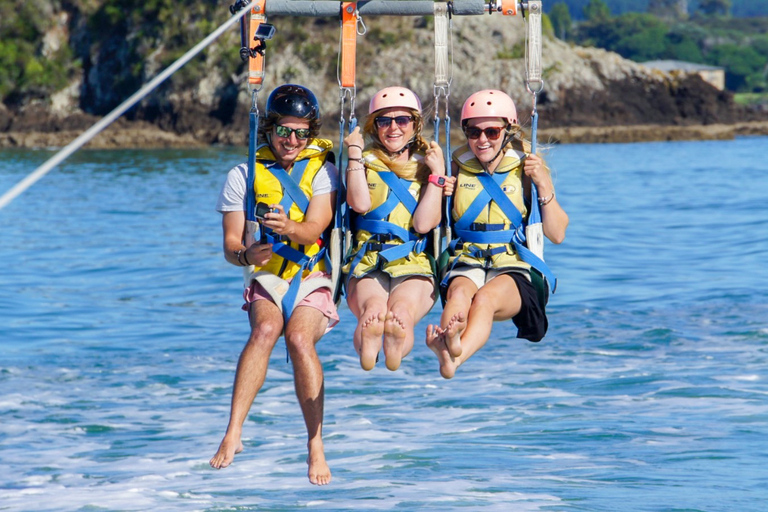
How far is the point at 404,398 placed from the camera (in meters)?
14.0

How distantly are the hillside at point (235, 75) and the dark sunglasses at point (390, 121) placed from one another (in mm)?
61730

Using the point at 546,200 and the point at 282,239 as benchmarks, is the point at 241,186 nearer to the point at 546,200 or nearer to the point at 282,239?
the point at 282,239

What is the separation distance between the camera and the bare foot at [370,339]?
653cm

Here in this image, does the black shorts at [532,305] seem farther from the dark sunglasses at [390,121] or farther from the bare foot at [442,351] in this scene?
the dark sunglasses at [390,121]

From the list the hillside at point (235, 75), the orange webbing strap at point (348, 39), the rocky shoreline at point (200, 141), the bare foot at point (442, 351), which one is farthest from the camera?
the hillside at point (235, 75)

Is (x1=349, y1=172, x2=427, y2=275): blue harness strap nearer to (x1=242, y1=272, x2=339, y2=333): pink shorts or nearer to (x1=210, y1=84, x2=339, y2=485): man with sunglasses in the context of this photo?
(x1=210, y1=84, x2=339, y2=485): man with sunglasses

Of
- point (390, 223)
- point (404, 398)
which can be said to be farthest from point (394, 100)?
point (404, 398)

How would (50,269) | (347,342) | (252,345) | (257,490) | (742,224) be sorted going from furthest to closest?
(742,224) < (50,269) < (347,342) < (257,490) < (252,345)

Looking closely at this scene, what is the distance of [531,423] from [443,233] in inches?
242

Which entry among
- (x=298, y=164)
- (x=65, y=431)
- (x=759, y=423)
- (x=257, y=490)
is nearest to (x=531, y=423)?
(x=759, y=423)

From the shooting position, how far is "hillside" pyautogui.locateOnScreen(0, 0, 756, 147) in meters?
71.2

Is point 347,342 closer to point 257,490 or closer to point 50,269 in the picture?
point 257,490

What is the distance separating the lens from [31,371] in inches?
585

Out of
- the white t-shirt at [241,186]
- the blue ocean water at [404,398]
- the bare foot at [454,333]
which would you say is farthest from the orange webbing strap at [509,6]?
the bare foot at [454,333]
